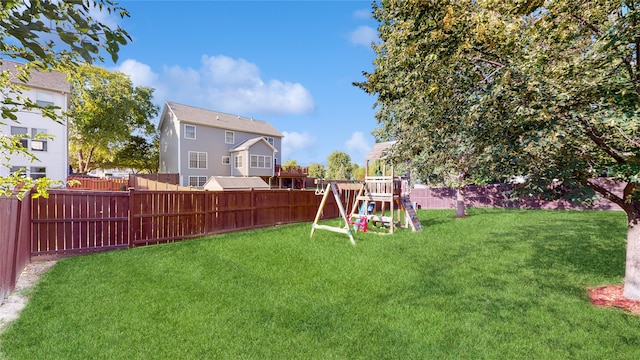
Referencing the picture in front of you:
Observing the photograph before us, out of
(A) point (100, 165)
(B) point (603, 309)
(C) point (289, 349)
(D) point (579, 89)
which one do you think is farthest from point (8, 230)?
(A) point (100, 165)

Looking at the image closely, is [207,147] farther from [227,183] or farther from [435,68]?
[435,68]

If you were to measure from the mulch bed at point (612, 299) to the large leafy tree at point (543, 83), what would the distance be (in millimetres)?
207

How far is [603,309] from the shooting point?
184 inches

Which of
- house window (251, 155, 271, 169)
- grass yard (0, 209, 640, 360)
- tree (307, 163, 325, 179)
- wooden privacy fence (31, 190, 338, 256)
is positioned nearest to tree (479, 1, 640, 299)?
grass yard (0, 209, 640, 360)

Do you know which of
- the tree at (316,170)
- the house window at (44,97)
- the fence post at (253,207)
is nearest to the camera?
the fence post at (253,207)

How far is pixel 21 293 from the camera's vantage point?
534cm

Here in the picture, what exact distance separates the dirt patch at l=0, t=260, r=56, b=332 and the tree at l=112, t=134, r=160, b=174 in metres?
36.8

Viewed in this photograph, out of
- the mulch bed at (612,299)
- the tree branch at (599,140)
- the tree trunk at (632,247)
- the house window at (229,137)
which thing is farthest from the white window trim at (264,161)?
the tree branch at (599,140)

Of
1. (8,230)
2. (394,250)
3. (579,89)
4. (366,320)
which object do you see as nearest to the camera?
(579,89)

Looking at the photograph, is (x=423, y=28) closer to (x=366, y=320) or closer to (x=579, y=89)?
(x=579, y=89)

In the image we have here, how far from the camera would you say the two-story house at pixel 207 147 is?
31156 mm

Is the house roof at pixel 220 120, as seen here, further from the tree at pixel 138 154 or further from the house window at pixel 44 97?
the tree at pixel 138 154

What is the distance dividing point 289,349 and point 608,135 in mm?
5269

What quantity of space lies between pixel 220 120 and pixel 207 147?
3802 mm
